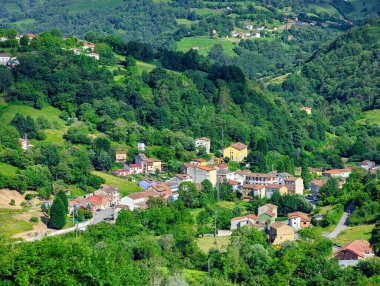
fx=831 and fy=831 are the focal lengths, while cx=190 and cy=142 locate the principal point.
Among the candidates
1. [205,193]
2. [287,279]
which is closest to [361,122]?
[205,193]

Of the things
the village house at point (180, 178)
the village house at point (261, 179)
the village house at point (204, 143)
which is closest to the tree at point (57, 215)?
the village house at point (180, 178)

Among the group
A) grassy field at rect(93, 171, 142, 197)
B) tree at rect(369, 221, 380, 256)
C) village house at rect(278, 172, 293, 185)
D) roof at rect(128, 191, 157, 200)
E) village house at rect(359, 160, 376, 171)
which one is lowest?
village house at rect(359, 160, 376, 171)

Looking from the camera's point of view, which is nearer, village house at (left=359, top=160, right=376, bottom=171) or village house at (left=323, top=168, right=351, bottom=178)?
village house at (left=323, top=168, right=351, bottom=178)

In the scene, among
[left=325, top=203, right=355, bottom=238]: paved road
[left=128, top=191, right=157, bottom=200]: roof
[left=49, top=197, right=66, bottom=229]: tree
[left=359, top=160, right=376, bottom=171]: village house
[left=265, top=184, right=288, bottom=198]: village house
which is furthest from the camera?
[left=359, top=160, right=376, bottom=171]: village house

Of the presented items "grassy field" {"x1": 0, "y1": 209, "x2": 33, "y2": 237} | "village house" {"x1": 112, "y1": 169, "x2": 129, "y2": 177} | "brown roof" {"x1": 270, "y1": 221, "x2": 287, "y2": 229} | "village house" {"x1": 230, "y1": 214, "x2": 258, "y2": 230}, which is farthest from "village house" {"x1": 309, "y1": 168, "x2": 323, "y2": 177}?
"grassy field" {"x1": 0, "y1": 209, "x2": 33, "y2": 237}

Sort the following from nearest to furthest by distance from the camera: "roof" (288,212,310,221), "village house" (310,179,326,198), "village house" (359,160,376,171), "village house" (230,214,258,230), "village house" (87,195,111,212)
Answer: "village house" (230,214,258,230)
"roof" (288,212,310,221)
"village house" (87,195,111,212)
"village house" (310,179,326,198)
"village house" (359,160,376,171)

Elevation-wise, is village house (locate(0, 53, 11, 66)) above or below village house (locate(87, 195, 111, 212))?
above

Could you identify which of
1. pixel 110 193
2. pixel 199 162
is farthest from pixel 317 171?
pixel 110 193

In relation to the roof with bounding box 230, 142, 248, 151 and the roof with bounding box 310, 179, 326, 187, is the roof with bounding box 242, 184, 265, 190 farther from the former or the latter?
the roof with bounding box 230, 142, 248, 151
